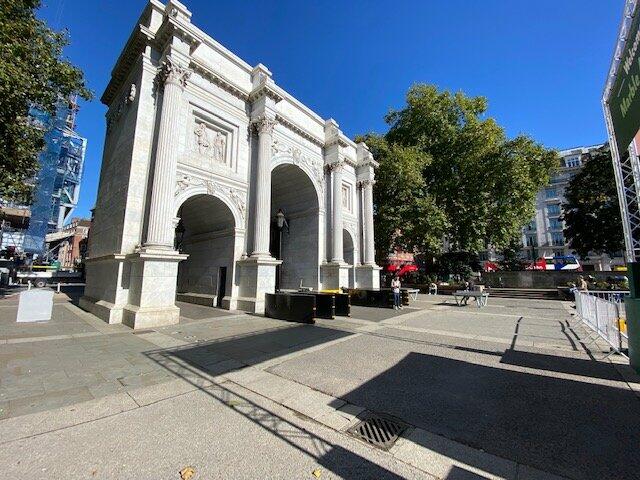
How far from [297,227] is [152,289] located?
11.7m

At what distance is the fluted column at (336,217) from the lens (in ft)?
61.9

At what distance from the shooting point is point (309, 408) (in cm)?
379

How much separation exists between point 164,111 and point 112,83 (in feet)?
20.3

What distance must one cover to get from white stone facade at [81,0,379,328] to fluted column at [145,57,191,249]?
0.13 ft

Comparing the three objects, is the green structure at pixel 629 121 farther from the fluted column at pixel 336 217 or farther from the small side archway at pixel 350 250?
the small side archway at pixel 350 250

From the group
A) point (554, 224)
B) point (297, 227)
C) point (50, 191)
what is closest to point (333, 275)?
point (297, 227)

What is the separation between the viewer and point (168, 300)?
9773mm

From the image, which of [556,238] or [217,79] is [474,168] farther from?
[556,238]

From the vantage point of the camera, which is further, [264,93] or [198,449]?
[264,93]

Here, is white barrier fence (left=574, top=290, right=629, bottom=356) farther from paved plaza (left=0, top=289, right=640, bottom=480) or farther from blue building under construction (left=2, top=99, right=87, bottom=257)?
blue building under construction (left=2, top=99, right=87, bottom=257)

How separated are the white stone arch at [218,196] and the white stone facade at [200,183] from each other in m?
0.05

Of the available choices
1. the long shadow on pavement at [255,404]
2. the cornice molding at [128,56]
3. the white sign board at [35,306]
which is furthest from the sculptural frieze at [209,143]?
the long shadow on pavement at [255,404]

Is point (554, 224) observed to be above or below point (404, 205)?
above

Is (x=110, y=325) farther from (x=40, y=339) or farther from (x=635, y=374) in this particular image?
(x=635, y=374)
